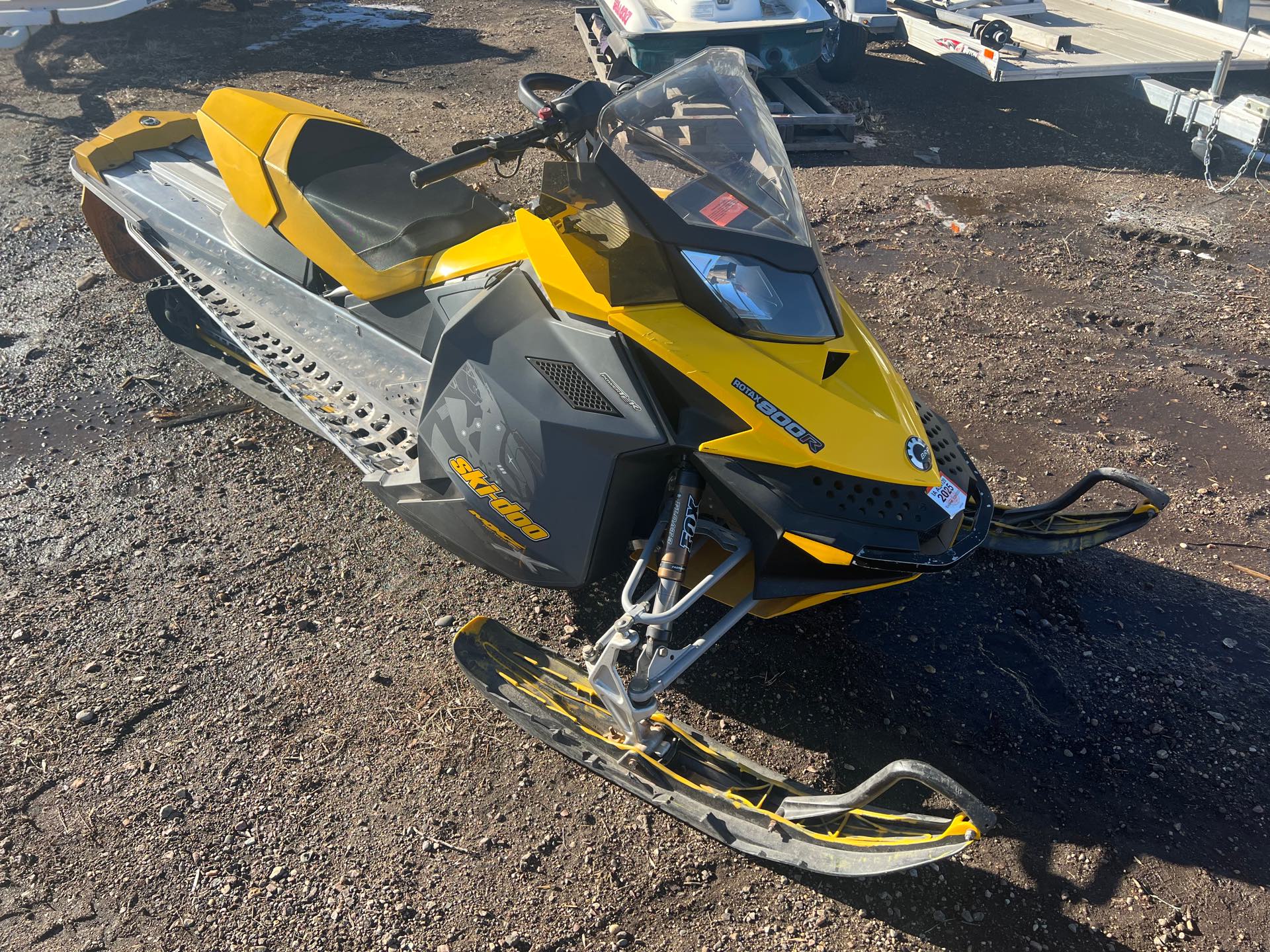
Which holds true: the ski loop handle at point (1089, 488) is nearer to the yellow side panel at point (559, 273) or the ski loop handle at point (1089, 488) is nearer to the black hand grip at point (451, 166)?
the yellow side panel at point (559, 273)

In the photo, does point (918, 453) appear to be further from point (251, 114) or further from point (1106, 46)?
point (1106, 46)

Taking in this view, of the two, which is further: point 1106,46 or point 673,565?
point 1106,46

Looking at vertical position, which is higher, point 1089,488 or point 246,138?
point 246,138

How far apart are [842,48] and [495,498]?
292 inches

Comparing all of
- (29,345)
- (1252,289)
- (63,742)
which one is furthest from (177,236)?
(1252,289)

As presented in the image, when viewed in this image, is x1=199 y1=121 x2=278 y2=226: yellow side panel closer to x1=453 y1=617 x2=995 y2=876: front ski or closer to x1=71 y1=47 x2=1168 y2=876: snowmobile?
x1=71 y1=47 x2=1168 y2=876: snowmobile

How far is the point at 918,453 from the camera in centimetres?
251

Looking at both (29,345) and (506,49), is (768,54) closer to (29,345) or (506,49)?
(506,49)

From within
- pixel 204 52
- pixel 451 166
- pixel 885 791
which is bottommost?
pixel 885 791

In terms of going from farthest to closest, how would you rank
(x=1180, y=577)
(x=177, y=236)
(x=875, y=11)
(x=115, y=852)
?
(x=875, y=11), (x=177, y=236), (x=1180, y=577), (x=115, y=852)

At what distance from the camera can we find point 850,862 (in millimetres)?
2311

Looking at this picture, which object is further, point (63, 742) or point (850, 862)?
point (63, 742)

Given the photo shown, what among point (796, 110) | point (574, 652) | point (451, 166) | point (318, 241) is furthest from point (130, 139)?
point (796, 110)

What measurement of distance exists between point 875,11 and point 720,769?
7.98m
